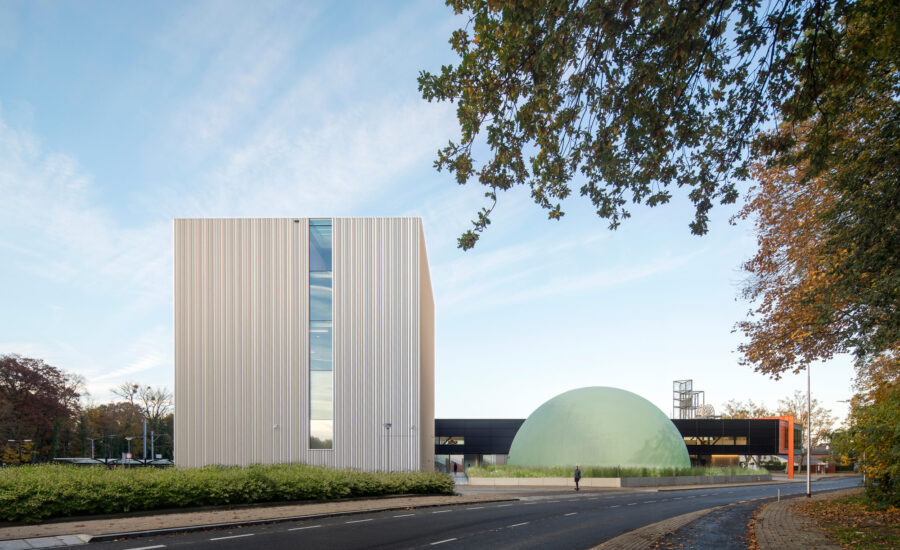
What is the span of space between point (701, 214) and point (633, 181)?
1.26 m

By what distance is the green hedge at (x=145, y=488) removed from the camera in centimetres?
1310

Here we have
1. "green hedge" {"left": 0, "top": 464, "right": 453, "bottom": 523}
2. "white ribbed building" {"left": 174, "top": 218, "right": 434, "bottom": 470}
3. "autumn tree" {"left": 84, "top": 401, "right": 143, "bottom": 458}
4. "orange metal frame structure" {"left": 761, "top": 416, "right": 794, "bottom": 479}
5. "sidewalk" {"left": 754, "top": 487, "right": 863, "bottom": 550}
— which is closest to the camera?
"sidewalk" {"left": 754, "top": 487, "right": 863, "bottom": 550}

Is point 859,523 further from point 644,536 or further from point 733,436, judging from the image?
point 733,436

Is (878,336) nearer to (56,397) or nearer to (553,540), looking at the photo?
(553,540)

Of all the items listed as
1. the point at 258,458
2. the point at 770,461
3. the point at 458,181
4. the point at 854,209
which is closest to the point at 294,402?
the point at 258,458

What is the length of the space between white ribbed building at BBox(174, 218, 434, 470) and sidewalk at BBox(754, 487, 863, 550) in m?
15.7

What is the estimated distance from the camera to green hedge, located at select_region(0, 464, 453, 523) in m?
13.1

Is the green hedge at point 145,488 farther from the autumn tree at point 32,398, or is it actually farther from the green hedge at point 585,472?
the autumn tree at point 32,398

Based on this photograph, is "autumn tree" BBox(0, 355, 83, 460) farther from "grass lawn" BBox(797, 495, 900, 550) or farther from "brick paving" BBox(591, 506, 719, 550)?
"grass lawn" BBox(797, 495, 900, 550)

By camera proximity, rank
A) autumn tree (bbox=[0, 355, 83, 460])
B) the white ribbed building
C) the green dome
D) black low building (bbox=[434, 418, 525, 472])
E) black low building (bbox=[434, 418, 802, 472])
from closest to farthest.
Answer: the white ribbed building
the green dome
autumn tree (bbox=[0, 355, 83, 460])
black low building (bbox=[434, 418, 802, 472])
black low building (bbox=[434, 418, 525, 472])

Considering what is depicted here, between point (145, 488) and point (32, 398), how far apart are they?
166 feet

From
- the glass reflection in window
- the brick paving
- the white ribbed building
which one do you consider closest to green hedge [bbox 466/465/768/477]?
the white ribbed building

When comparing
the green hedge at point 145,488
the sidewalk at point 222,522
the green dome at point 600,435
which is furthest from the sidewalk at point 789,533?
the green dome at point 600,435

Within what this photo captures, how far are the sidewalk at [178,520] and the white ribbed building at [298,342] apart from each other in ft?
28.1
